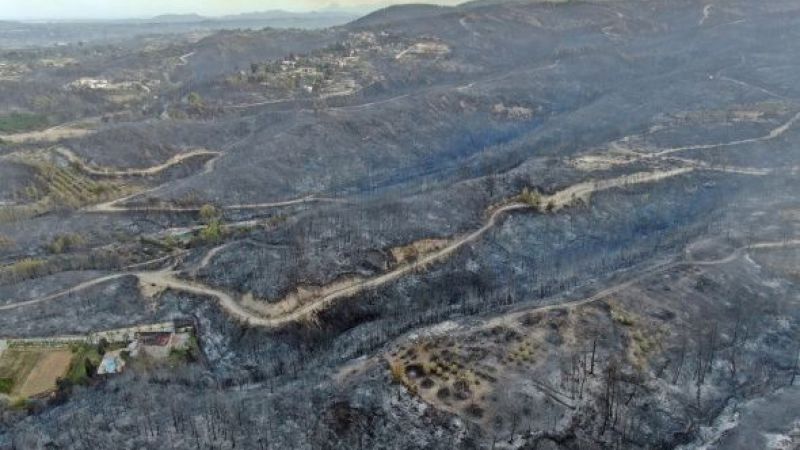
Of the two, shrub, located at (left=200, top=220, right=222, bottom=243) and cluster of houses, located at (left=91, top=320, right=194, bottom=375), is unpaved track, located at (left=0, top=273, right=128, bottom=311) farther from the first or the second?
shrub, located at (left=200, top=220, right=222, bottom=243)

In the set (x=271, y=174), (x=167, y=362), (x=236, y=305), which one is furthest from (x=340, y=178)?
(x=167, y=362)

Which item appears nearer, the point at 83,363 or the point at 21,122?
the point at 83,363

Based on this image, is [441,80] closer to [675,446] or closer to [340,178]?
[340,178]

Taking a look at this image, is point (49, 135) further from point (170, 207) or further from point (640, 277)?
point (640, 277)

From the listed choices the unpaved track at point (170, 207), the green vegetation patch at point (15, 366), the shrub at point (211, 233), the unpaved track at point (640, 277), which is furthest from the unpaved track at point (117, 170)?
the unpaved track at point (640, 277)

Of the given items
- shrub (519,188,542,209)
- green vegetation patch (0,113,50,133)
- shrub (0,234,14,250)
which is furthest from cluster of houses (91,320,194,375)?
green vegetation patch (0,113,50,133)

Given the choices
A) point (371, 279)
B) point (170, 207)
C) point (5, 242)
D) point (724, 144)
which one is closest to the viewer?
point (371, 279)

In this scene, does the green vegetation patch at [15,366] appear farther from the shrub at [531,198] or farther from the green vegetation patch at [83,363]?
the shrub at [531,198]

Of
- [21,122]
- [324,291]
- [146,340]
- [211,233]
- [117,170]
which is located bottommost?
[146,340]

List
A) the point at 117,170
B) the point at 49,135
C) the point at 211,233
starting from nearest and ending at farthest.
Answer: the point at 211,233, the point at 117,170, the point at 49,135

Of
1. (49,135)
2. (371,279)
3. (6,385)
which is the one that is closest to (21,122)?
(49,135)
